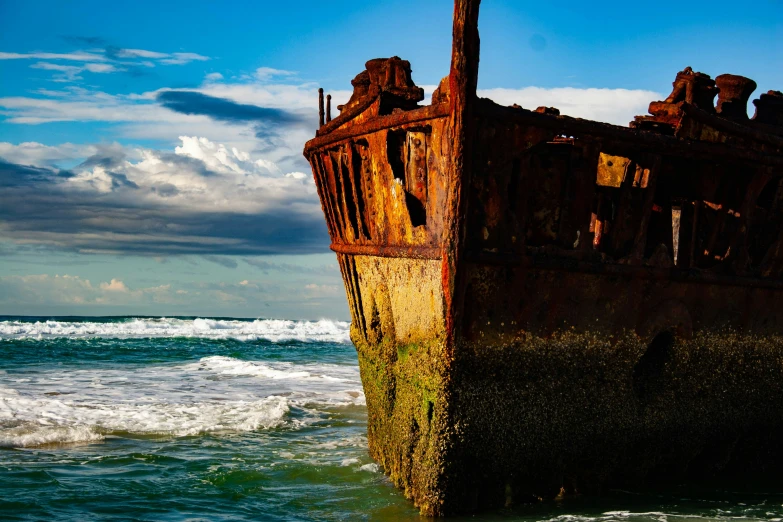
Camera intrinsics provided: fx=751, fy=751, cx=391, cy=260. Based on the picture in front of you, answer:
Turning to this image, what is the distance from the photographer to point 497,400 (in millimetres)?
4777

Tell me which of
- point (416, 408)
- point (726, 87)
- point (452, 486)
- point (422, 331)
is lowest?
point (452, 486)

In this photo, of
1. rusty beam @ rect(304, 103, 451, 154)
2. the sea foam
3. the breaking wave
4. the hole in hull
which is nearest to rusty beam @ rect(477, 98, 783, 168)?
rusty beam @ rect(304, 103, 451, 154)

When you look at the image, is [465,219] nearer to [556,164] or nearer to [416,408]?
[556,164]

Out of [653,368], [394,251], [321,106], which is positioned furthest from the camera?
[321,106]

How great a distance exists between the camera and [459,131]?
4.41 meters

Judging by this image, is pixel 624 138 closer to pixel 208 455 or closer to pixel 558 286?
pixel 558 286

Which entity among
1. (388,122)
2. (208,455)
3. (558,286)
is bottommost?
(208,455)

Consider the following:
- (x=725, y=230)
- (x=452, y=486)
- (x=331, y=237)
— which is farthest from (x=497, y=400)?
(x=331, y=237)

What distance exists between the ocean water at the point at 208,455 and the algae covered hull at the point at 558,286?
0.35 meters

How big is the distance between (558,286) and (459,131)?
1.22 metres

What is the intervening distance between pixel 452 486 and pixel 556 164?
7.20ft

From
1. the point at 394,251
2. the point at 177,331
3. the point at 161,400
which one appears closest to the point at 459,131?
the point at 394,251

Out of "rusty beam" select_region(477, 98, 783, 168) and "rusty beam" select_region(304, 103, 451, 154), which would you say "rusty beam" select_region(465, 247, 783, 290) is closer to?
"rusty beam" select_region(477, 98, 783, 168)

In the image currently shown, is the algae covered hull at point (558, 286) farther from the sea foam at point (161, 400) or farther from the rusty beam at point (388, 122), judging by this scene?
the sea foam at point (161, 400)
